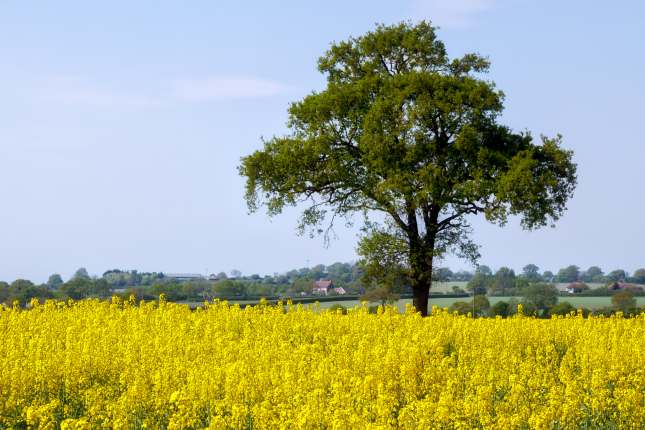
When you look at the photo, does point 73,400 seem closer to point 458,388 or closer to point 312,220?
point 458,388

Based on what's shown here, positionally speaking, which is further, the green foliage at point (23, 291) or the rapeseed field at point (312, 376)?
the green foliage at point (23, 291)

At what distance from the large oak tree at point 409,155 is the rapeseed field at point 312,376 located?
11543 mm

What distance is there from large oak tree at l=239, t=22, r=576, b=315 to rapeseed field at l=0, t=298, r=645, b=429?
11.5 m

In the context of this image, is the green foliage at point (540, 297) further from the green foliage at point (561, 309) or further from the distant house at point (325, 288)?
the distant house at point (325, 288)

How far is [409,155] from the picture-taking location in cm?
3080

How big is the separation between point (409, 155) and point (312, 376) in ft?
67.2

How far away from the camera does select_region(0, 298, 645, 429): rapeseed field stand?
9.52m

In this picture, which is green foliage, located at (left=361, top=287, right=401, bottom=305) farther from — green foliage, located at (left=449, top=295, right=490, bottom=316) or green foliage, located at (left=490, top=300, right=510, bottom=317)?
green foliage, located at (left=490, top=300, right=510, bottom=317)

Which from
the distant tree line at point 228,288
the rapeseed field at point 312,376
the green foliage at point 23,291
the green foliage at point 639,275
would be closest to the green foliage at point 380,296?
Result: the distant tree line at point 228,288

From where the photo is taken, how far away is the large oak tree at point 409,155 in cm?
3086

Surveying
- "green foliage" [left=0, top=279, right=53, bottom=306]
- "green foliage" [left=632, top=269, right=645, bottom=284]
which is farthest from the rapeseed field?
"green foliage" [left=632, top=269, right=645, bottom=284]

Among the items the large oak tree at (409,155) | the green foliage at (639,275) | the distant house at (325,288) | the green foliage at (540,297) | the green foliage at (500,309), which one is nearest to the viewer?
the large oak tree at (409,155)

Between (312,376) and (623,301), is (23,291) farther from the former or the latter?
(312,376)

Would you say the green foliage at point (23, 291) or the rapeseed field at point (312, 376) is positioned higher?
the green foliage at point (23, 291)
